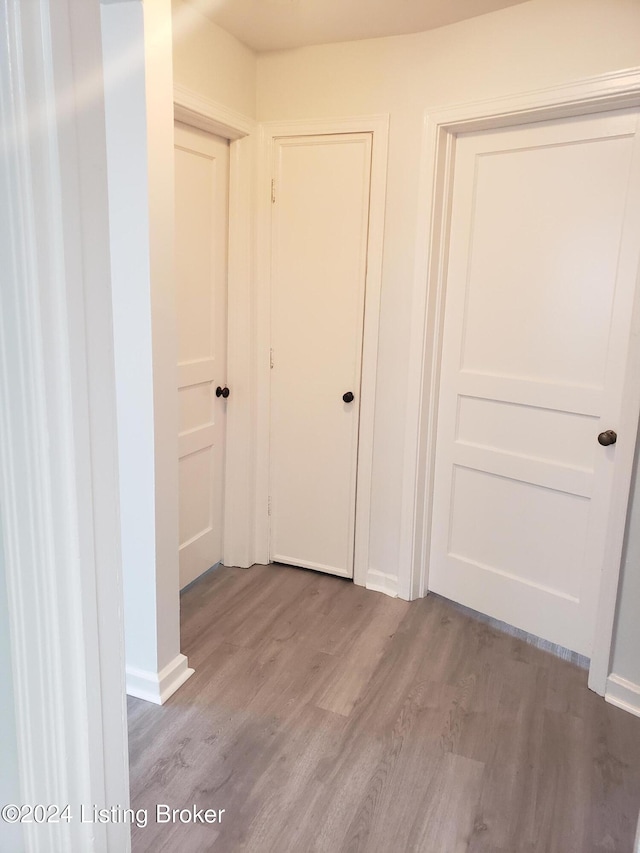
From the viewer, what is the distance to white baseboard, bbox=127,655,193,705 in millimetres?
2117

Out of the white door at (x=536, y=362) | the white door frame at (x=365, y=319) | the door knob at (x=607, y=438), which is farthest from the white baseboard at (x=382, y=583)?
the door knob at (x=607, y=438)

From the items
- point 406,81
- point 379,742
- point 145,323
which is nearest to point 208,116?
point 406,81

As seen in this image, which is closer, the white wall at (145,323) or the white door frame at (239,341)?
the white wall at (145,323)

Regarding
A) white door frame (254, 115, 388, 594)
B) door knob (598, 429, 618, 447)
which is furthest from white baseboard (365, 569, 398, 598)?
door knob (598, 429, 618, 447)

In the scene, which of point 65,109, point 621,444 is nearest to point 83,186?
point 65,109

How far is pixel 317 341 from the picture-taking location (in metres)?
2.93

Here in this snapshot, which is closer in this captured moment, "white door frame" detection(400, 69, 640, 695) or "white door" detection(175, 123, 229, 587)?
"white door frame" detection(400, 69, 640, 695)

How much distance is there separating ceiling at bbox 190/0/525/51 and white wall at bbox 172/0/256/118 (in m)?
0.05

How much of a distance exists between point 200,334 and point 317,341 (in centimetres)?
53

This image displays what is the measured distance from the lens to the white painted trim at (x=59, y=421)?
0.69 metres

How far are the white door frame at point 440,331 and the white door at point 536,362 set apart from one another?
0.17 ft

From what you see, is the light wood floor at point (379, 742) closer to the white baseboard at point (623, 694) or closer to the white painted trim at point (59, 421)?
the white baseboard at point (623, 694)

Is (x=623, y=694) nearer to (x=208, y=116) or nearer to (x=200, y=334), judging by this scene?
(x=200, y=334)

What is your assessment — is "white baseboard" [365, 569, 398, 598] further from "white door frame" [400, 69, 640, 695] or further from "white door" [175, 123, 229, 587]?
"white door" [175, 123, 229, 587]
